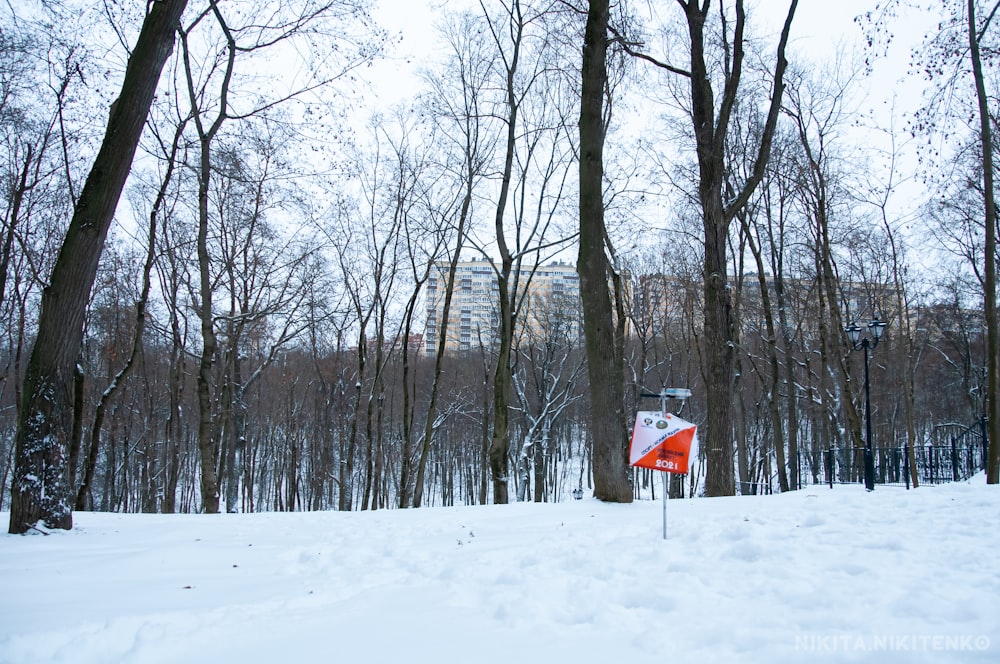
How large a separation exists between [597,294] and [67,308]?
687 cm

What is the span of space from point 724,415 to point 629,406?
20525 mm

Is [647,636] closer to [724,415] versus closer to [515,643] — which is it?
[515,643]

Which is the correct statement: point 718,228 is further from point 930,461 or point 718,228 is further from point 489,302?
point 489,302

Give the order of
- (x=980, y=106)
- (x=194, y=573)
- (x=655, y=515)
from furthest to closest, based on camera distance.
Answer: (x=980, y=106), (x=655, y=515), (x=194, y=573)

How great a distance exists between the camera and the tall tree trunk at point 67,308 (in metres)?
6.08

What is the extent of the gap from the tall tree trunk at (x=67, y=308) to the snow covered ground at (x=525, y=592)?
1.49 feet

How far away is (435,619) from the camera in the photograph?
3.52 m

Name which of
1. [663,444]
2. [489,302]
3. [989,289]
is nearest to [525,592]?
[663,444]

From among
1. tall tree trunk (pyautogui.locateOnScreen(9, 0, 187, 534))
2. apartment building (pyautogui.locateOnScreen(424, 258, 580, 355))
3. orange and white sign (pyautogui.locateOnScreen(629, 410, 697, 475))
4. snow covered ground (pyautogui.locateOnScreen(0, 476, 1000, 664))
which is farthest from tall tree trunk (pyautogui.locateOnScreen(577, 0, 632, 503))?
apartment building (pyautogui.locateOnScreen(424, 258, 580, 355))

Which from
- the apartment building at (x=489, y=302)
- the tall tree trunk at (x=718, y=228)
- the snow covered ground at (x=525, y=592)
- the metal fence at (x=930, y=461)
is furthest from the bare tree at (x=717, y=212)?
the apartment building at (x=489, y=302)

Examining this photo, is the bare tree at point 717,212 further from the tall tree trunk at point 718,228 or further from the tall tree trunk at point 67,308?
the tall tree trunk at point 67,308

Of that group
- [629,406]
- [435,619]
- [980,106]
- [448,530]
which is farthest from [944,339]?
[435,619]

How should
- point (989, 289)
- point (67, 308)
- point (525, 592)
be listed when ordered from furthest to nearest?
1. point (989, 289)
2. point (67, 308)
3. point (525, 592)

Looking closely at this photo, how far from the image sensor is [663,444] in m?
6.17
